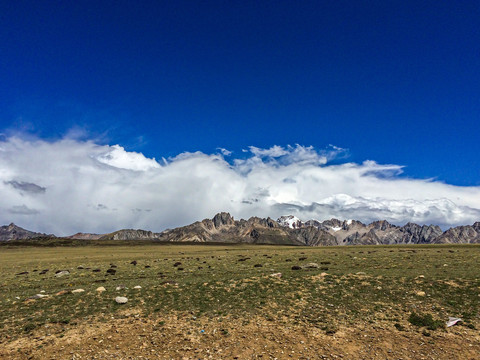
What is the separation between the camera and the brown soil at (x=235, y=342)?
48.5 ft

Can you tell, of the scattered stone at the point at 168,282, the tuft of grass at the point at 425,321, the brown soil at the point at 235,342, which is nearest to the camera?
the brown soil at the point at 235,342

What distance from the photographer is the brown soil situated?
1478 cm

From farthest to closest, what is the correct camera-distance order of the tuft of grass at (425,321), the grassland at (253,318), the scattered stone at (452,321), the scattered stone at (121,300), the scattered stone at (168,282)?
the scattered stone at (168,282) → the scattered stone at (121,300) → the scattered stone at (452,321) → the tuft of grass at (425,321) → the grassland at (253,318)

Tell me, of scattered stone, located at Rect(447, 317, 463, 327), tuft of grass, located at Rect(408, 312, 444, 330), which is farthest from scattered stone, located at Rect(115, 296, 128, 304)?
scattered stone, located at Rect(447, 317, 463, 327)

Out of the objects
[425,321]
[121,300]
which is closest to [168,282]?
[121,300]

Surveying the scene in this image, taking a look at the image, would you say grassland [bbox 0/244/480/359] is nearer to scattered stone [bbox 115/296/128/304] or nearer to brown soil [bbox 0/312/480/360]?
brown soil [bbox 0/312/480/360]

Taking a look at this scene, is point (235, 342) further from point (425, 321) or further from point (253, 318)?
point (425, 321)

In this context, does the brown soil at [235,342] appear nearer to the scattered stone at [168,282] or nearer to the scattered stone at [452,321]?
the scattered stone at [452,321]

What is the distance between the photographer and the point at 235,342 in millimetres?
16094

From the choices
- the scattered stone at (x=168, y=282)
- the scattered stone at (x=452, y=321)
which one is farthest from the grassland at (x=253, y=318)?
the scattered stone at (x=452, y=321)

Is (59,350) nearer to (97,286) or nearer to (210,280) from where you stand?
(97,286)

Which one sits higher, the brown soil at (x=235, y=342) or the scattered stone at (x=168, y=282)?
the scattered stone at (x=168, y=282)

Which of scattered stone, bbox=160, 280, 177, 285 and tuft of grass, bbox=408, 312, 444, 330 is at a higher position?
scattered stone, bbox=160, 280, 177, 285

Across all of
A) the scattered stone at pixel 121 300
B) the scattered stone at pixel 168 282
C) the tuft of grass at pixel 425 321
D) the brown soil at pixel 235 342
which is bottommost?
the brown soil at pixel 235 342
